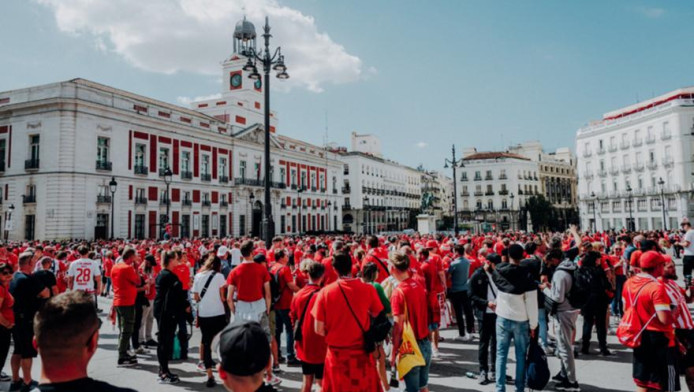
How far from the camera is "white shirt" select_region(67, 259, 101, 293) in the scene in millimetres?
8648

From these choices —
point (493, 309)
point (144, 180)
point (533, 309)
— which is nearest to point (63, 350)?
point (533, 309)

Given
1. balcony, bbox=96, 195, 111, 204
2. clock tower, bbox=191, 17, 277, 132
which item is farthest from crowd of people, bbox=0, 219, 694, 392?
clock tower, bbox=191, 17, 277, 132

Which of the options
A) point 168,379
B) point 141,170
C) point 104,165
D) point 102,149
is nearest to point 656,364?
point 168,379

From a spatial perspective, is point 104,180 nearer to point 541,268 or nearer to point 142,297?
point 142,297

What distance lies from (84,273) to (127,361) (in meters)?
2.61

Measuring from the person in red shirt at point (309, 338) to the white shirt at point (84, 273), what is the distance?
19.5 feet

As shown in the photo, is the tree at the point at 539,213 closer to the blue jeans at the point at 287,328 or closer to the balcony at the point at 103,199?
the balcony at the point at 103,199

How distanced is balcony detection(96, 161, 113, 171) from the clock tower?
666 inches

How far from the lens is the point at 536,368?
5109 mm

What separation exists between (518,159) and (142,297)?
242 feet

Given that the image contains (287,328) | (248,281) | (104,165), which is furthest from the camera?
(104,165)

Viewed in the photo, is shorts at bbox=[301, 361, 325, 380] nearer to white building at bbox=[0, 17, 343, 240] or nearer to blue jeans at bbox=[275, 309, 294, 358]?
blue jeans at bbox=[275, 309, 294, 358]

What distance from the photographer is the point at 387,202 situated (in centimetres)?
7812

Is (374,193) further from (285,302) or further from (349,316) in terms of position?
(349,316)
